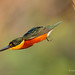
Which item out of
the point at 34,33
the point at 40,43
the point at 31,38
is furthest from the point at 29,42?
the point at 40,43

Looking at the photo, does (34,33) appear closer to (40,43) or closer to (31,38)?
(31,38)

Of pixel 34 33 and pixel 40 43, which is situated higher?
pixel 34 33

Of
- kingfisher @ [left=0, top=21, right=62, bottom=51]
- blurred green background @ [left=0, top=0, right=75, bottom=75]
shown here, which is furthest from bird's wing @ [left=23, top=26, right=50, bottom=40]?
blurred green background @ [left=0, top=0, right=75, bottom=75]

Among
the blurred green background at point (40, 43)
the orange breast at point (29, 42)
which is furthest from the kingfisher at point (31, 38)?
the blurred green background at point (40, 43)

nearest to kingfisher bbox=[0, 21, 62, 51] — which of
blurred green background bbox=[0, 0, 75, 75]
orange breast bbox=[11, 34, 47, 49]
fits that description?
orange breast bbox=[11, 34, 47, 49]

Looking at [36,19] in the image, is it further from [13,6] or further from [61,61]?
[61,61]

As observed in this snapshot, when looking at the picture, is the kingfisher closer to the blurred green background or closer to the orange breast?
the orange breast

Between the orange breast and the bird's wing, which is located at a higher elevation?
the bird's wing

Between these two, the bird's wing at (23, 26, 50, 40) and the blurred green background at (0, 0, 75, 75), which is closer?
the bird's wing at (23, 26, 50, 40)

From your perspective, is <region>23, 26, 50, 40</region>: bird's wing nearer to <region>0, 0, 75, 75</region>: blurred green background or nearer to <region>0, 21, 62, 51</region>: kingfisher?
<region>0, 21, 62, 51</region>: kingfisher
